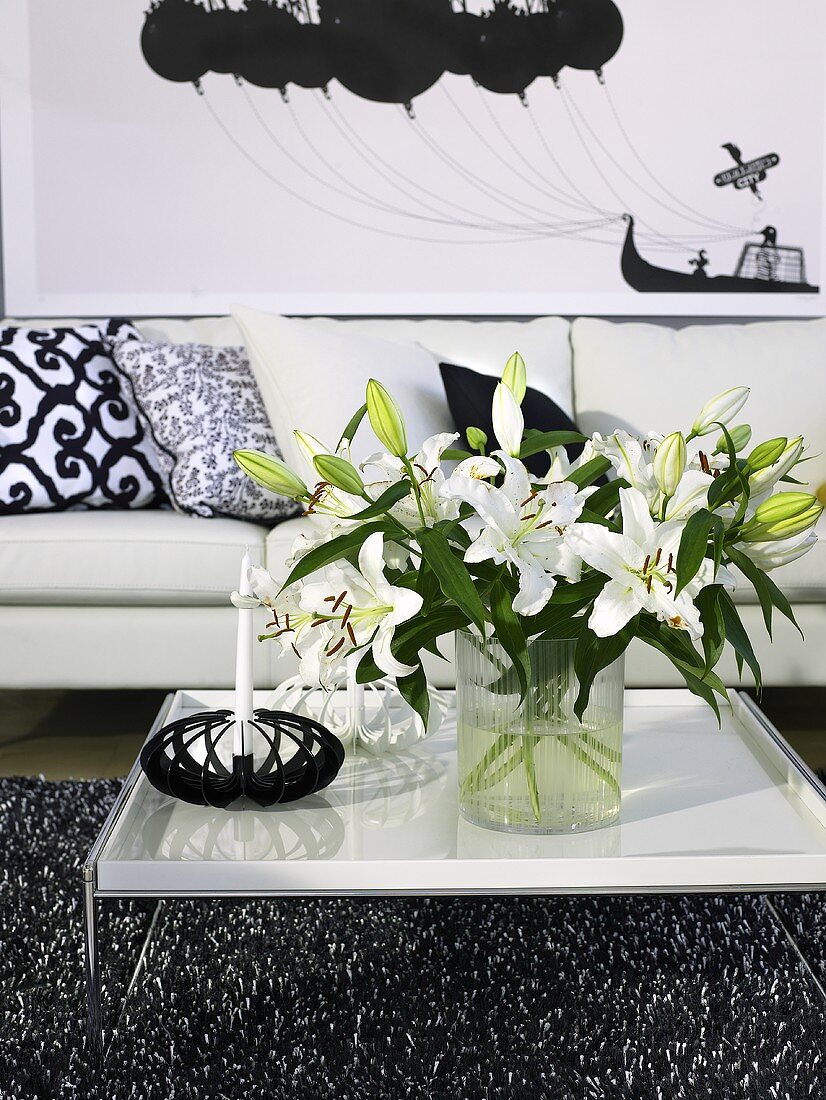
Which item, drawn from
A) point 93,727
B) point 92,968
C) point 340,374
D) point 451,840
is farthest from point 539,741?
point 93,727

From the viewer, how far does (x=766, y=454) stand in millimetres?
1062

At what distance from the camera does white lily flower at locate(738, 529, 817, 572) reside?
108 cm

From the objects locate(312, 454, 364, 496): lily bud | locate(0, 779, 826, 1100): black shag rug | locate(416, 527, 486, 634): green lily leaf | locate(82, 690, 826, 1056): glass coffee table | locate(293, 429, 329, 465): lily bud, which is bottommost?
locate(0, 779, 826, 1100): black shag rug

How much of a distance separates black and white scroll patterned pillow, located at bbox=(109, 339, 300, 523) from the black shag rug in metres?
0.92

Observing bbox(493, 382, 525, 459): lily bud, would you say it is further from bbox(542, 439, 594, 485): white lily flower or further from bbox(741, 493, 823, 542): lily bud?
bbox(741, 493, 823, 542): lily bud

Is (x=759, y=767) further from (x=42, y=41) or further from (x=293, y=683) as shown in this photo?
(x=42, y=41)

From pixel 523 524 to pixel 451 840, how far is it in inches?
15.6

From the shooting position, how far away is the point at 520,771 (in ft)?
3.92

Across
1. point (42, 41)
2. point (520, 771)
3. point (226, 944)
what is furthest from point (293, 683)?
point (42, 41)

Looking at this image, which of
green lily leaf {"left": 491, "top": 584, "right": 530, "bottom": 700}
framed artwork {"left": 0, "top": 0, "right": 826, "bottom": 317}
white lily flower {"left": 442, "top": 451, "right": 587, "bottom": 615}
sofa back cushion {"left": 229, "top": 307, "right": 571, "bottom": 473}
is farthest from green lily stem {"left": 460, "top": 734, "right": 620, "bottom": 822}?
framed artwork {"left": 0, "top": 0, "right": 826, "bottom": 317}

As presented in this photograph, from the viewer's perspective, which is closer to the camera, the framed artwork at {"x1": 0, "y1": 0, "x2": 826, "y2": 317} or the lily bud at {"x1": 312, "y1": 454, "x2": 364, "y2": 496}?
the lily bud at {"x1": 312, "y1": 454, "x2": 364, "y2": 496}

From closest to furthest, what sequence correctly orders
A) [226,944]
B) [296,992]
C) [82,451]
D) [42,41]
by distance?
[296,992] < [226,944] < [82,451] < [42,41]

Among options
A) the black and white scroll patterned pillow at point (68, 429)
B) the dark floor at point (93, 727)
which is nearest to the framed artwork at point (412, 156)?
the black and white scroll patterned pillow at point (68, 429)

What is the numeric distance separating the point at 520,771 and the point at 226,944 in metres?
0.62
